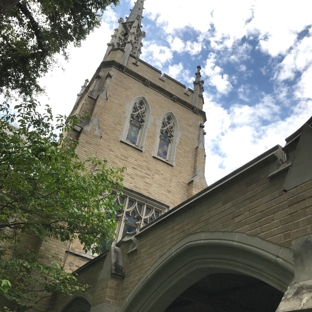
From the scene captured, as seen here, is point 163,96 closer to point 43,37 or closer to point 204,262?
point 43,37

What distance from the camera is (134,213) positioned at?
38.3 feet

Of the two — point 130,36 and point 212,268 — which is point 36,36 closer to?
point 212,268

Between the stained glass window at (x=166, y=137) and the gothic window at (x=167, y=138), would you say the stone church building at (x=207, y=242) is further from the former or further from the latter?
the stained glass window at (x=166, y=137)

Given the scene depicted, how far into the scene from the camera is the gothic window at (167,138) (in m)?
14.2

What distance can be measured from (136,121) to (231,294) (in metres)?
9.27

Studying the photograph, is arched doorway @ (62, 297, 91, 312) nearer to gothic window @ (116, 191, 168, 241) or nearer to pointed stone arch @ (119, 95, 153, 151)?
gothic window @ (116, 191, 168, 241)

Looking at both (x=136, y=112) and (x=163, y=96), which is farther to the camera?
(x=163, y=96)

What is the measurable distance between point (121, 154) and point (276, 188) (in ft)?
30.5

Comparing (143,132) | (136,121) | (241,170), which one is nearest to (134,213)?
(143,132)

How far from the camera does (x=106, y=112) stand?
13250mm

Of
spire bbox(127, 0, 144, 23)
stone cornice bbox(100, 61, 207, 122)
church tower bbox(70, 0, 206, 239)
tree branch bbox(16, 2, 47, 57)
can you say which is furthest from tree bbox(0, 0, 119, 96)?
spire bbox(127, 0, 144, 23)

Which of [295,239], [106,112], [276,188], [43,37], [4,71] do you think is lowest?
[295,239]

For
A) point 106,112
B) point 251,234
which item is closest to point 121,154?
point 106,112

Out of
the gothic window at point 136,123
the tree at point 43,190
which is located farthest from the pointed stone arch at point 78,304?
the gothic window at point 136,123
